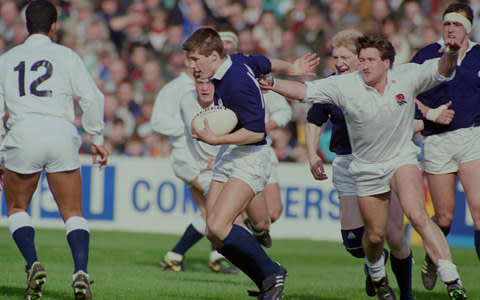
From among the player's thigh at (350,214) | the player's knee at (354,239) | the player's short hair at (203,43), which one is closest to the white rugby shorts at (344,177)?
the player's thigh at (350,214)

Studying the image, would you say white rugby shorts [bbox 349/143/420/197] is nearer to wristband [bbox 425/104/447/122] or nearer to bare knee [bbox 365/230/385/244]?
bare knee [bbox 365/230/385/244]

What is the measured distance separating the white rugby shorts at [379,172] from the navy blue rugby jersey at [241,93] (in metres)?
0.94

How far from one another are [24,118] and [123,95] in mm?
10066

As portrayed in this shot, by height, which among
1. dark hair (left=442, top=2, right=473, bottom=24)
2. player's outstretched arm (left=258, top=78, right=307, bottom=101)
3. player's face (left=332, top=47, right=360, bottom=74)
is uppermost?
dark hair (left=442, top=2, right=473, bottom=24)

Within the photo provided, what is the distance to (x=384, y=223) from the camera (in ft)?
23.6

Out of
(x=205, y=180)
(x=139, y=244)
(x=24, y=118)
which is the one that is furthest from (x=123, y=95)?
(x=24, y=118)

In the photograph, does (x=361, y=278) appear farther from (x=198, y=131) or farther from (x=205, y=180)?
(x=198, y=131)

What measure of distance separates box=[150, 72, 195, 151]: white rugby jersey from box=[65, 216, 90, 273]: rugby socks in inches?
145

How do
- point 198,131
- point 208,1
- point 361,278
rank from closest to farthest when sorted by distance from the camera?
point 198,131 → point 361,278 → point 208,1

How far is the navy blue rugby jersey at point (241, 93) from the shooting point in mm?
6988

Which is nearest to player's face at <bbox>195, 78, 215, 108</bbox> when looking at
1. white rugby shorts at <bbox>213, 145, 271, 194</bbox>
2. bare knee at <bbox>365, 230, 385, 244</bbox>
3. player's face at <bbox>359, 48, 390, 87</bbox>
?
white rugby shorts at <bbox>213, 145, 271, 194</bbox>

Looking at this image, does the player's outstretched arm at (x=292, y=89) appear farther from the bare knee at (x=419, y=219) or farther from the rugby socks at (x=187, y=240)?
the rugby socks at (x=187, y=240)

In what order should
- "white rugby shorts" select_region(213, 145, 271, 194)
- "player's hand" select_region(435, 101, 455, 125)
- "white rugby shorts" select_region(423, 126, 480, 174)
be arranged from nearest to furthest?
"white rugby shorts" select_region(213, 145, 271, 194), "player's hand" select_region(435, 101, 455, 125), "white rugby shorts" select_region(423, 126, 480, 174)

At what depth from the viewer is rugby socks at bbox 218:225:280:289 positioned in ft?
23.1
